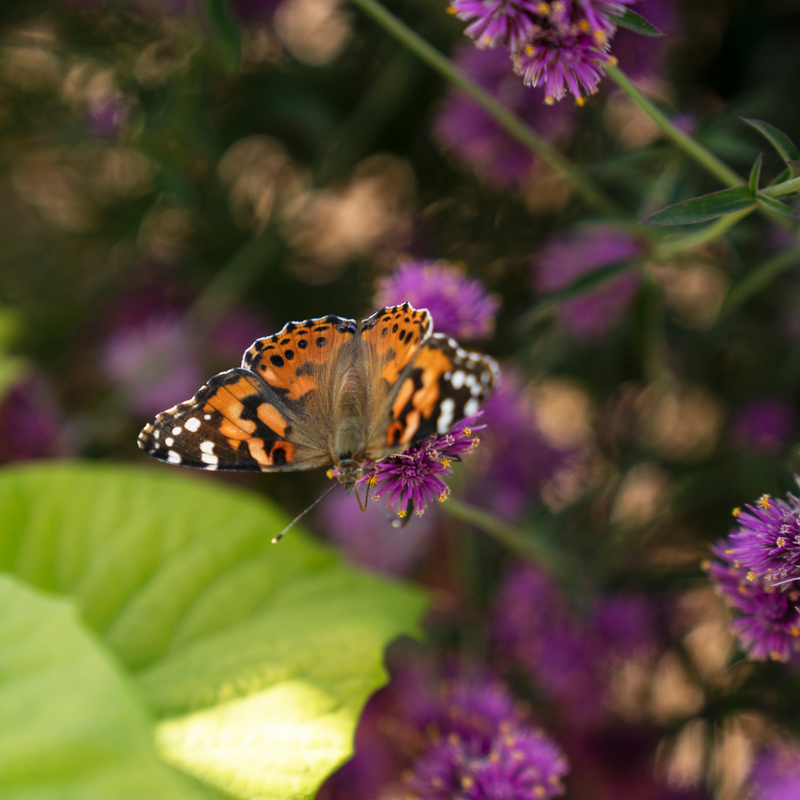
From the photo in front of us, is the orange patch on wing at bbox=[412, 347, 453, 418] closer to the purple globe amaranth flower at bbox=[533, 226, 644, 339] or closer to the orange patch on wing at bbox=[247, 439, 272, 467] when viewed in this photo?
the orange patch on wing at bbox=[247, 439, 272, 467]

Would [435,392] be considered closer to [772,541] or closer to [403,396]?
[403,396]

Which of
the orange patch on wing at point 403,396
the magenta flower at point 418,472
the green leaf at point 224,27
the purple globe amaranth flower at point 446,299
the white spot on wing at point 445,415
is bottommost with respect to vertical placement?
the magenta flower at point 418,472

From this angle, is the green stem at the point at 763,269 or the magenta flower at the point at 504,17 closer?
the magenta flower at the point at 504,17

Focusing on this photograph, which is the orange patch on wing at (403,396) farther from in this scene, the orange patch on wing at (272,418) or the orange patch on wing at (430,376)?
the orange patch on wing at (272,418)

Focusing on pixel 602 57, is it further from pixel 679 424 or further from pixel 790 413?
pixel 679 424

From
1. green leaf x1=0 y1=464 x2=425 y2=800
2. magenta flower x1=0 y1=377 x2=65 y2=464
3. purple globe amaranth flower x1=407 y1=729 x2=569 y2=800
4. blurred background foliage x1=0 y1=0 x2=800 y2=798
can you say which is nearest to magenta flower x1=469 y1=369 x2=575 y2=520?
blurred background foliage x1=0 y1=0 x2=800 y2=798

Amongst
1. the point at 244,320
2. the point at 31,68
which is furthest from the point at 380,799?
the point at 31,68

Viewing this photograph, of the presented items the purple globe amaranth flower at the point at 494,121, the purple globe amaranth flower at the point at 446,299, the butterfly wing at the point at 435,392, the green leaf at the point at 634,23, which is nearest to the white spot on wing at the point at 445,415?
the butterfly wing at the point at 435,392
